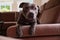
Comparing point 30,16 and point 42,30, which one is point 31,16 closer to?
point 30,16

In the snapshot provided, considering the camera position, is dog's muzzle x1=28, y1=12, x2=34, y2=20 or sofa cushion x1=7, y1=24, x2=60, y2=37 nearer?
sofa cushion x1=7, y1=24, x2=60, y2=37

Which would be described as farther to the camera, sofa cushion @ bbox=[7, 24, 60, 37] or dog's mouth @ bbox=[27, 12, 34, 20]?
dog's mouth @ bbox=[27, 12, 34, 20]

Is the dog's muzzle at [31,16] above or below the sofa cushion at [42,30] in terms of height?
above

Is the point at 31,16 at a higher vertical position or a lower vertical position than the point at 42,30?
higher

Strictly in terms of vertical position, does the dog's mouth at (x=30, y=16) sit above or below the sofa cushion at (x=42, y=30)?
above

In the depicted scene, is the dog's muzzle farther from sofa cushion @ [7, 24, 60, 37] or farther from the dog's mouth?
sofa cushion @ [7, 24, 60, 37]

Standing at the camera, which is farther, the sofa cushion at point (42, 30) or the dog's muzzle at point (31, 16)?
the dog's muzzle at point (31, 16)

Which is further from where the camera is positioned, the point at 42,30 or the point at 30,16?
the point at 30,16

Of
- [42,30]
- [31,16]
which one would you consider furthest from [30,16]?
[42,30]

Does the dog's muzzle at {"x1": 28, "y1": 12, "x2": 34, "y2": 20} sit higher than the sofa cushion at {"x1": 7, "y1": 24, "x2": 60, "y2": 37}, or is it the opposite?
the dog's muzzle at {"x1": 28, "y1": 12, "x2": 34, "y2": 20}

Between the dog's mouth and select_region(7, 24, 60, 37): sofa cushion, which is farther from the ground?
the dog's mouth

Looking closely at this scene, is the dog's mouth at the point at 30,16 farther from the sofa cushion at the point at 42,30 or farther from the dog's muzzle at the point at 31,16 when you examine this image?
the sofa cushion at the point at 42,30

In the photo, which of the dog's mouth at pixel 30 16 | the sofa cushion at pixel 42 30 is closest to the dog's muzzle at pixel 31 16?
the dog's mouth at pixel 30 16

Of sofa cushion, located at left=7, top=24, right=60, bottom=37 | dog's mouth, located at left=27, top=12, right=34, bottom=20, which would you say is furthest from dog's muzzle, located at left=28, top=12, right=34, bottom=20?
sofa cushion, located at left=7, top=24, right=60, bottom=37
